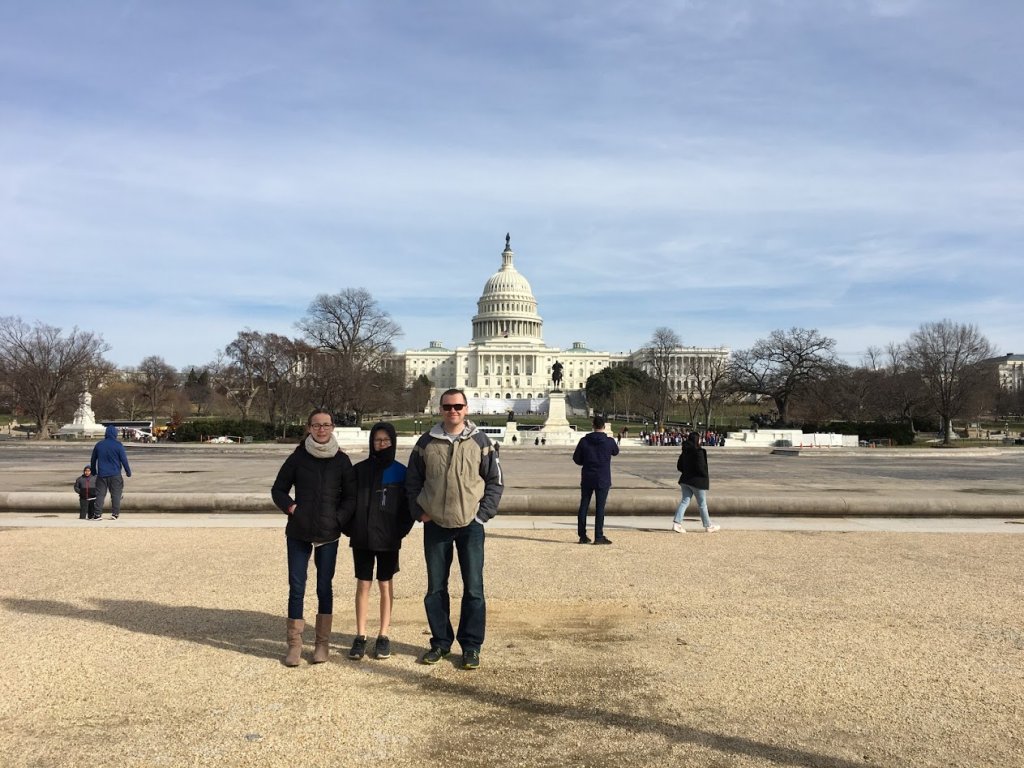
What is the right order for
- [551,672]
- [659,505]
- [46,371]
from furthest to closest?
[46,371]
[659,505]
[551,672]

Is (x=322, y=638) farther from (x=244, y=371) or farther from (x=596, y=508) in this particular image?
(x=244, y=371)

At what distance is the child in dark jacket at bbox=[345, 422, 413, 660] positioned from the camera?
5918 mm

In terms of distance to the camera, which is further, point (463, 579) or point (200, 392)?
point (200, 392)

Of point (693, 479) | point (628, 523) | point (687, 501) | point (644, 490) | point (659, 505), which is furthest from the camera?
point (644, 490)

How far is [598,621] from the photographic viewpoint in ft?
23.3

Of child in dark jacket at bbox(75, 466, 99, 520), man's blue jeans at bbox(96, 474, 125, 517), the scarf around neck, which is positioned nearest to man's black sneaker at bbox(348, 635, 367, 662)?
the scarf around neck

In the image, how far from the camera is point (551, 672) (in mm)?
5734

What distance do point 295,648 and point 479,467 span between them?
5.98ft

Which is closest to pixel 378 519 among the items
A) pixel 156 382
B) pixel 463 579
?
pixel 463 579

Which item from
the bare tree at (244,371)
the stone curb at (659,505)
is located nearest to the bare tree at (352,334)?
the bare tree at (244,371)

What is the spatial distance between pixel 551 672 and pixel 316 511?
2.00 metres

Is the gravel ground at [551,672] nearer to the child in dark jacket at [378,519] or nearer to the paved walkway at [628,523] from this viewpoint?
the child in dark jacket at [378,519]

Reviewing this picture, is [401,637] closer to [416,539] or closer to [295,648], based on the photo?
[295,648]

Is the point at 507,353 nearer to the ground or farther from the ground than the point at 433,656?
farther from the ground
